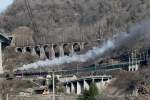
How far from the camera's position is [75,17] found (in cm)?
9288

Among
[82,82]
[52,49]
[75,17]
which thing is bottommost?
[82,82]

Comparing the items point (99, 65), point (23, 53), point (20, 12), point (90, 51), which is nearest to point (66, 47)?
point (23, 53)

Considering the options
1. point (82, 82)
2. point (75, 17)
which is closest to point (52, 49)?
point (82, 82)

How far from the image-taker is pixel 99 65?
181 ft

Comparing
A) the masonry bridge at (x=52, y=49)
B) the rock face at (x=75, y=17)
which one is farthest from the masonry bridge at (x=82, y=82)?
the rock face at (x=75, y=17)

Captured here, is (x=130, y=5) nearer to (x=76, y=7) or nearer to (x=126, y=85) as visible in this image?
(x=76, y=7)

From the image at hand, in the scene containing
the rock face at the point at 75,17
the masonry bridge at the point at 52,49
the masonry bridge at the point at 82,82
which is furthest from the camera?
the rock face at the point at 75,17

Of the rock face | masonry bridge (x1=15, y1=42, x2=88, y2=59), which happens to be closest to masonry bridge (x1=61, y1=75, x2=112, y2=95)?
masonry bridge (x1=15, y1=42, x2=88, y2=59)

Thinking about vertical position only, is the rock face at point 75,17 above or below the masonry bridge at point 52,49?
above

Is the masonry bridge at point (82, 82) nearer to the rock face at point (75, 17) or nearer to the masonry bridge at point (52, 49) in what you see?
the masonry bridge at point (52, 49)

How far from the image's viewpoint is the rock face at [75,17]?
79.0m

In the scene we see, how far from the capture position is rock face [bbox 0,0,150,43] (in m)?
79.0

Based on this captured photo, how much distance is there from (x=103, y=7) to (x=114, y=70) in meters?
40.9

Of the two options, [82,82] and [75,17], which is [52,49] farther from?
[75,17]
